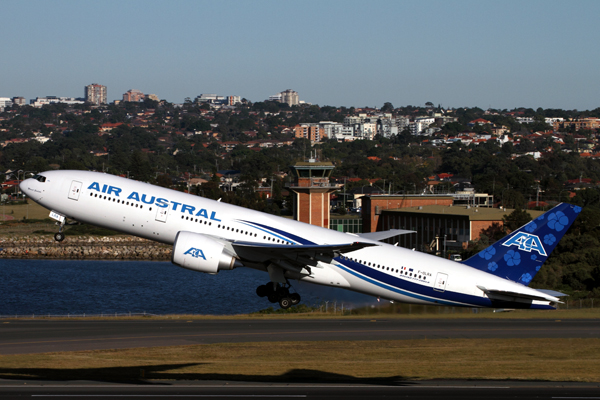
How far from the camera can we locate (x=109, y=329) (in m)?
63.3

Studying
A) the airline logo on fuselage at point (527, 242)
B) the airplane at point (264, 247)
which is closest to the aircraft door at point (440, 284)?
the airplane at point (264, 247)

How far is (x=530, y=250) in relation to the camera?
4953 cm

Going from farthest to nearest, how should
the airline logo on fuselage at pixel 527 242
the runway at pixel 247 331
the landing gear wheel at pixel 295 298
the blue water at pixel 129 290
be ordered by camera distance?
the blue water at pixel 129 290 → the runway at pixel 247 331 → the airline logo on fuselage at pixel 527 242 → the landing gear wheel at pixel 295 298

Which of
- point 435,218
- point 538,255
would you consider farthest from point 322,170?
point 538,255

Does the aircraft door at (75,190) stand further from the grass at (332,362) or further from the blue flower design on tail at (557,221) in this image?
the blue flower design on tail at (557,221)

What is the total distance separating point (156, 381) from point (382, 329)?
83.5 feet

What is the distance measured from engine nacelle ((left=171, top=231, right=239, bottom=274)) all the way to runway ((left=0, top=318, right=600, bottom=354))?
51.8 feet

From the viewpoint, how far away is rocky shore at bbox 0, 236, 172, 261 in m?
155

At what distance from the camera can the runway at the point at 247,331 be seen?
56.7 meters

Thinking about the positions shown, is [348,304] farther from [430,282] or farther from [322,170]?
[322,170]

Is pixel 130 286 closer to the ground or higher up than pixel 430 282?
closer to the ground

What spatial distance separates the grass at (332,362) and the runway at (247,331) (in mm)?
2537

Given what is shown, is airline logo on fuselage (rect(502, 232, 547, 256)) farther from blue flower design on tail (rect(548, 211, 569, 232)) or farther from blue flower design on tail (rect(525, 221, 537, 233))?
blue flower design on tail (rect(548, 211, 569, 232))


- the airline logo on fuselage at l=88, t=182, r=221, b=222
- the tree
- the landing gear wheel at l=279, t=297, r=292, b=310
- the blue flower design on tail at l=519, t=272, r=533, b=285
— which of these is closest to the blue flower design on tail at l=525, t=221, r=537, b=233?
the blue flower design on tail at l=519, t=272, r=533, b=285
